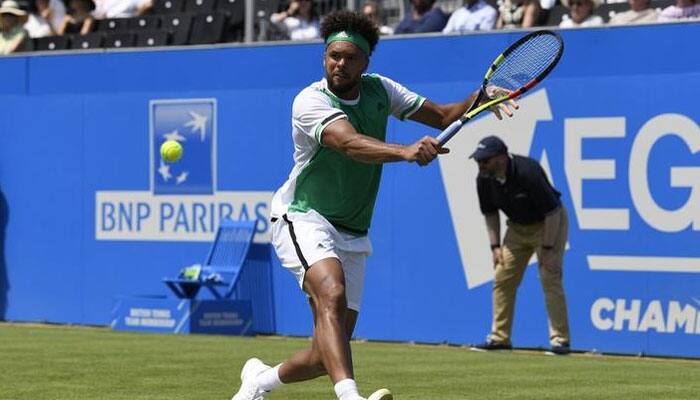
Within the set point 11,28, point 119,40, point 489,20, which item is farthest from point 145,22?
point 489,20

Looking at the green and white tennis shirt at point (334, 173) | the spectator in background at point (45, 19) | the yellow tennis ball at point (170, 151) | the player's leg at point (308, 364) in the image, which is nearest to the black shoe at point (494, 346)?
the yellow tennis ball at point (170, 151)

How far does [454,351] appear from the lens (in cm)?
1480

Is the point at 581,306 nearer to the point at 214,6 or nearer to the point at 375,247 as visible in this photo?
the point at 375,247

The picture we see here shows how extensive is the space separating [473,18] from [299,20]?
260 centimetres

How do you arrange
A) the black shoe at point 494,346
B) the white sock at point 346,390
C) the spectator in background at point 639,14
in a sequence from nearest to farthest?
the white sock at point 346,390 → the black shoe at point 494,346 → the spectator in background at point 639,14

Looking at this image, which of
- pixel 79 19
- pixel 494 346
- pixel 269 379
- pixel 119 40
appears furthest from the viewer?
pixel 79 19

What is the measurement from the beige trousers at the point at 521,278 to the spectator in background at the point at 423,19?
3.00m

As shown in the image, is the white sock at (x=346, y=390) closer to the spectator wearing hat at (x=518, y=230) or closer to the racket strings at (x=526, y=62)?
the racket strings at (x=526, y=62)

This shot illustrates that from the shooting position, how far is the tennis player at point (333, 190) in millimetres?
7770

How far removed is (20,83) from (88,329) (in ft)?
10.5

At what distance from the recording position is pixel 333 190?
26.5ft

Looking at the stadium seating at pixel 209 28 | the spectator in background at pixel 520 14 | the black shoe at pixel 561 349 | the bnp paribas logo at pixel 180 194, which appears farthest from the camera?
the stadium seating at pixel 209 28

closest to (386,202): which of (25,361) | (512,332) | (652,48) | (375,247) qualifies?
(375,247)

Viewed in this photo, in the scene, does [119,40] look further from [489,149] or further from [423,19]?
[489,149]
